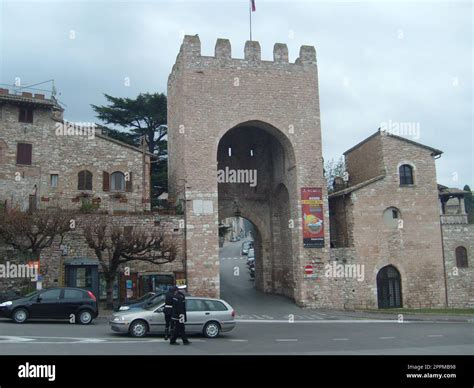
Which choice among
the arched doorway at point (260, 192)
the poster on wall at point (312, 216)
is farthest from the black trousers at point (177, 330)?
the arched doorway at point (260, 192)

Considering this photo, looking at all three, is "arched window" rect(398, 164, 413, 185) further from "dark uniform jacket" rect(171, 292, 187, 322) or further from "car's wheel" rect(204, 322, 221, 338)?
"dark uniform jacket" rect(171, 292, 187, 322)

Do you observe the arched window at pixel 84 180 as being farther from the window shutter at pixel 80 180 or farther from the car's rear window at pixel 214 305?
the car's rear window at pixel 214 305

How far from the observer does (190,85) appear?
2520 cm

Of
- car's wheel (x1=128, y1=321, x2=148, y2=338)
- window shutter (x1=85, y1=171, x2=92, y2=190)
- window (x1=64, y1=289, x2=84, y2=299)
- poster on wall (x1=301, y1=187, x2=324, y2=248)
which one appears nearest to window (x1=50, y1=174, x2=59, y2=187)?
window shutter (x1=85, y1=171, x2=92, y2=190)

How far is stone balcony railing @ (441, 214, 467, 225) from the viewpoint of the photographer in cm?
2747

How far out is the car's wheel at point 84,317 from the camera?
669 inches

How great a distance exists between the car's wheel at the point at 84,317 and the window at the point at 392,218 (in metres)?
16.7

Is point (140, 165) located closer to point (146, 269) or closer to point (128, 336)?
point (146, 269)

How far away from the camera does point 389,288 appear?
86.9 feet

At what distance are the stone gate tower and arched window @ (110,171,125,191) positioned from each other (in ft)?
9.58

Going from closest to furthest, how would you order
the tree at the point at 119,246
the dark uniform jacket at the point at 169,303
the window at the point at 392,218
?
the dark uniform jacket at the point at 169,303, the tree at the point at 119,246, the window at the point at 392,218

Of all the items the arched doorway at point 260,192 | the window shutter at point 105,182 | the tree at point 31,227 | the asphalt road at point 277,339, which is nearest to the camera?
the asphalt road at point 277,339
